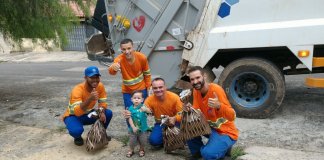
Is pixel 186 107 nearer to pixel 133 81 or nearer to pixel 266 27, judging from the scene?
pixel 133 81

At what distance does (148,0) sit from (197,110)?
2707 millimetres

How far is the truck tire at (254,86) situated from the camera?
527cm

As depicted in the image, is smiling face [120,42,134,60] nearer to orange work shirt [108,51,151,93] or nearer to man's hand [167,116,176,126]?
orange work shirt [108,51,151,93]

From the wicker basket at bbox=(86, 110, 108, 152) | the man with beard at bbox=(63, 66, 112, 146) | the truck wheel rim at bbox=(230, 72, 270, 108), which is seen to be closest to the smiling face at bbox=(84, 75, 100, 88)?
Answer: the man with beard at bbox=(63, 66, 112, 146)

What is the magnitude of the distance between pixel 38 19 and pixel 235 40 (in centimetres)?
365

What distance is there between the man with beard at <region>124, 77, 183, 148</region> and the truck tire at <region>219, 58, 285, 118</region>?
1.45 m

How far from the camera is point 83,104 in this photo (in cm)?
446

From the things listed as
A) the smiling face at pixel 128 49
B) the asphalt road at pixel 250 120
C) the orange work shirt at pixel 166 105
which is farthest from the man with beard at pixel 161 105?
the smiling face at pixel 128 49

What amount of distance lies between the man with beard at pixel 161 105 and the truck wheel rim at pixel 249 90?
4.92ft

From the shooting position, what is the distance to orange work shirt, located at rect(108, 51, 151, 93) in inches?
197

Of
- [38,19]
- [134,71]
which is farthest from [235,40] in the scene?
[38,19]

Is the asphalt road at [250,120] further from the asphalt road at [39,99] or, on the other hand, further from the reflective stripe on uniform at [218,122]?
the reflective stripe on uniform at [218,122]

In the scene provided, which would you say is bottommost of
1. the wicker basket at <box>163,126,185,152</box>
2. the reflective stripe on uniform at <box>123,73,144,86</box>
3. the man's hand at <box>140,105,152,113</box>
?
the wicker basket at <box>163,126,185,152</box>

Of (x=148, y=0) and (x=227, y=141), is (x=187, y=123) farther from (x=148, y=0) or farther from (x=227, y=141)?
(x=148, y=0)
